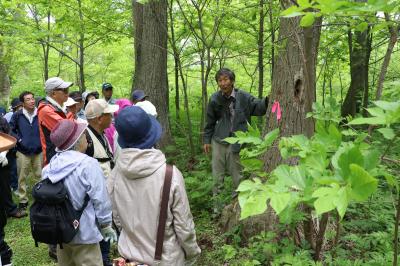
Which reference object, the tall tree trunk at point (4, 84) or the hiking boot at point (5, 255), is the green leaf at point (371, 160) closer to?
the hiking boot at point (5, 255)

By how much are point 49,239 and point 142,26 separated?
17.8 feet

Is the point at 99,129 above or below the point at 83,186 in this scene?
above

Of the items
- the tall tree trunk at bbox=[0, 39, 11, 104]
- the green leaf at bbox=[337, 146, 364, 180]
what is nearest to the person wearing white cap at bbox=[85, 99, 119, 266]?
the green leaf at bbox=[337, 146, 364, 180]

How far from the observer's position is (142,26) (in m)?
7.31

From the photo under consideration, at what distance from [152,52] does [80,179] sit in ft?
16.2

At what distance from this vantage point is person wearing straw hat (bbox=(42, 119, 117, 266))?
110 inches

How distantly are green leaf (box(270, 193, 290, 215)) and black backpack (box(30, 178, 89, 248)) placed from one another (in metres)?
2.01

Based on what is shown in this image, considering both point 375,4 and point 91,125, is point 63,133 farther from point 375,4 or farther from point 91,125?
point 375,4

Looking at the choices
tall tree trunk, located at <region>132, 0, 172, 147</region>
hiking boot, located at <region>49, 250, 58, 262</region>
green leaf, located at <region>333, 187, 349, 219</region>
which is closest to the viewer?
green leaf, located at <region>333, 187, 349, 219</region>

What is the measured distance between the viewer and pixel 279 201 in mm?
1123

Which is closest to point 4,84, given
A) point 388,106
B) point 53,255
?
point 53,255

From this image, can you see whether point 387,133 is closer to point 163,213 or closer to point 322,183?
point 322,183

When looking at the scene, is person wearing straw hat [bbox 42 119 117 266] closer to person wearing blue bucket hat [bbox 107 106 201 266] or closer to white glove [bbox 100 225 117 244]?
white glove [bbox 100 225 117 244]

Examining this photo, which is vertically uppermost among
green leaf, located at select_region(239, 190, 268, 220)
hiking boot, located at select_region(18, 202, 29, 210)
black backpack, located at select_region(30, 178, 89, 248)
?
green leaf, located at select_region(239, 190, 268, 220)
